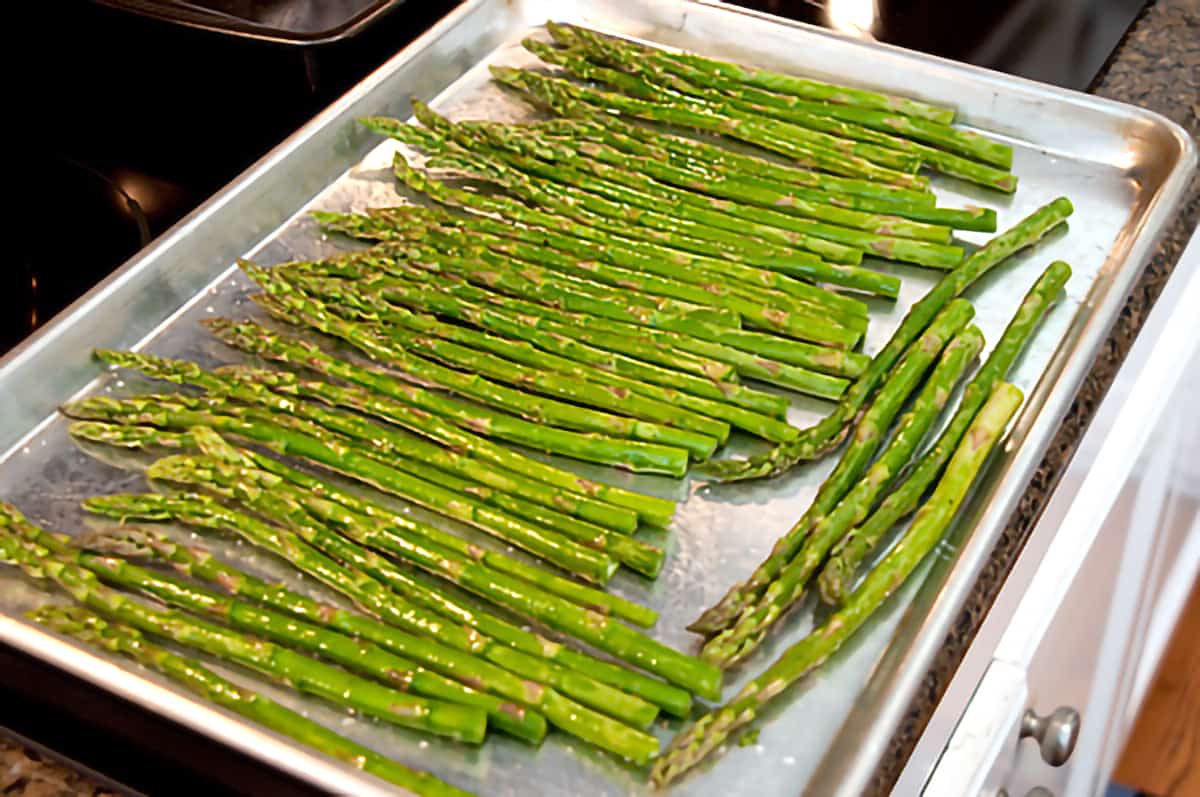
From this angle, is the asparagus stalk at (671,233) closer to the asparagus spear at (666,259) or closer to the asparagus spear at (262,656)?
the asparagus spear at (666,259)

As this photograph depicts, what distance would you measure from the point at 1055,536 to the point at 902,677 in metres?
0.36

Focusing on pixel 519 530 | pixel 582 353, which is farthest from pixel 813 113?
pixel 519 530

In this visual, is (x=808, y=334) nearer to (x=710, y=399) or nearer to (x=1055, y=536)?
(x=710, y=399)

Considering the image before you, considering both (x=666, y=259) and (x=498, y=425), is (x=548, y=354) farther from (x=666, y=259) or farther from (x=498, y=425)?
(x=666, y=259)

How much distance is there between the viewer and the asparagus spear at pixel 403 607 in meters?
1.21

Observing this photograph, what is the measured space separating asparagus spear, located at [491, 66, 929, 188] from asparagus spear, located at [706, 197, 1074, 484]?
0.62 ft

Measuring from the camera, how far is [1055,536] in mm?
1438

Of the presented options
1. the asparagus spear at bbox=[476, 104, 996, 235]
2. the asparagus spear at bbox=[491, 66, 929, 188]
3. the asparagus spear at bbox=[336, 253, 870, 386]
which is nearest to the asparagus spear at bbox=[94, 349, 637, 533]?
the asparagus spear at bbox=[336, 253, 870, 386]

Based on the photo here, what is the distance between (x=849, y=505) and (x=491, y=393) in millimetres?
474

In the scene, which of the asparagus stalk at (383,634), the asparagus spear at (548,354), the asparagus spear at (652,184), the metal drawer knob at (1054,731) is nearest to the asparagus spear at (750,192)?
the asparagus spear at (652,184)

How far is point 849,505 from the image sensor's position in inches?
53.6

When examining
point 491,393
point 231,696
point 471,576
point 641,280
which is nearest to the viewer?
point 231,696

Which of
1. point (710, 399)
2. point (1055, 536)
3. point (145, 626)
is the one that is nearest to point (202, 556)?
point (145, 626)

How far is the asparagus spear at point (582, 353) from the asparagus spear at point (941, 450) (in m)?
0.20
